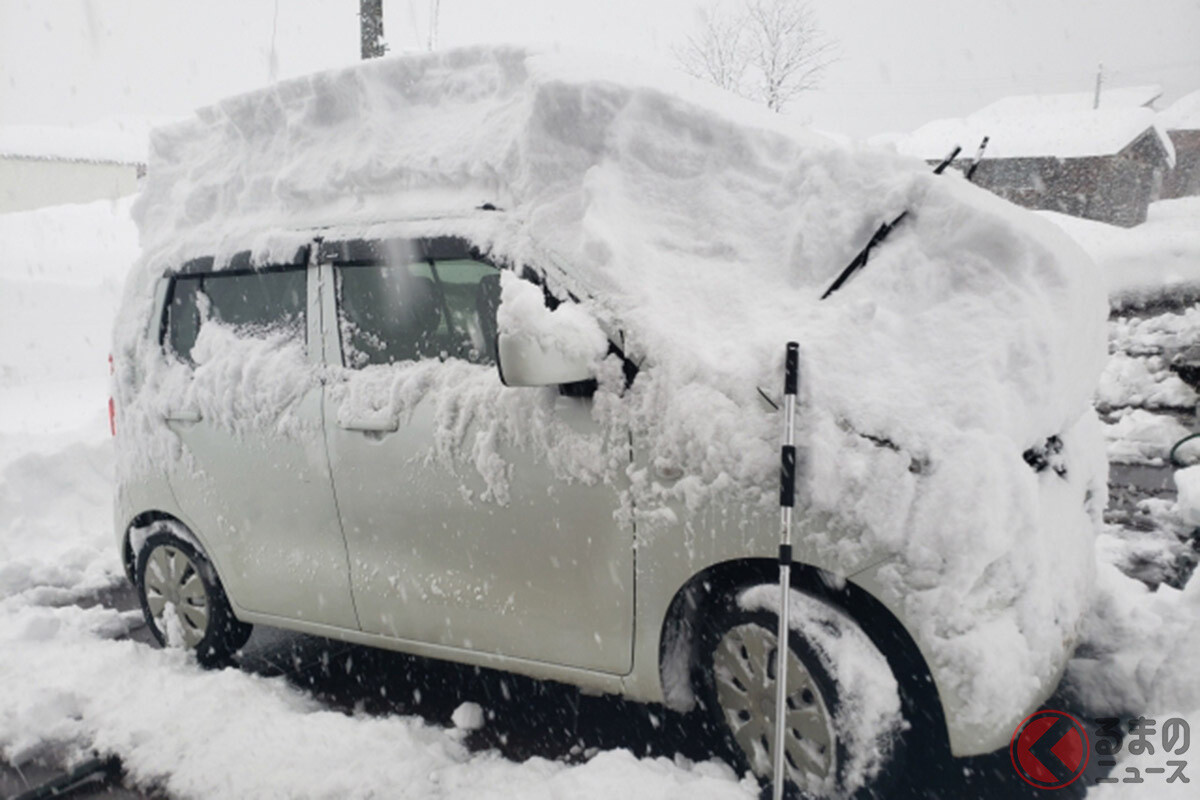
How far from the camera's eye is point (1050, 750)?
3.10m

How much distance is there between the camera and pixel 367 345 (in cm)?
352

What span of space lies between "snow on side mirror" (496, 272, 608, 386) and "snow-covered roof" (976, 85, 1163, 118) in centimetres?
5208

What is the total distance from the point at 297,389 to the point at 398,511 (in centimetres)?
74

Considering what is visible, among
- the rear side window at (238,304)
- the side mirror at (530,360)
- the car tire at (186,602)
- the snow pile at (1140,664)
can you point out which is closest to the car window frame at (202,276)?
the rear side window at (238,304)

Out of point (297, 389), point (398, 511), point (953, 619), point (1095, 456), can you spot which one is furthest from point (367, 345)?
point (1095, 456)

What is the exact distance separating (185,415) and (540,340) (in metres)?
2.28

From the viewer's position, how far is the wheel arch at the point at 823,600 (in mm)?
2605

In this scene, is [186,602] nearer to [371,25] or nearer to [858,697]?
[858,697]

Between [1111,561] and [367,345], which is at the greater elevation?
[367,345]

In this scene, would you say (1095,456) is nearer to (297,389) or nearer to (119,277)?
(297,389)

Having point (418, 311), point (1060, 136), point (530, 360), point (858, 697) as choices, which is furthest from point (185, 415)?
point (1060, 136)

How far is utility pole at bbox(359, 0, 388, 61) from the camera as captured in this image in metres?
10.3

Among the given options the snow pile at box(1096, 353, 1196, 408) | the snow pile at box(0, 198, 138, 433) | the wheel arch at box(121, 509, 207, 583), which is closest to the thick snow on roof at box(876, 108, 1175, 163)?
the snow pile at box(1096, 353, 1196, 408)

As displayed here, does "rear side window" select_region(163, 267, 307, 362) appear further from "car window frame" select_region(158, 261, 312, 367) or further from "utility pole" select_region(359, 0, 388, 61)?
"utility pole" select_region(359, 0, 388, 61)
